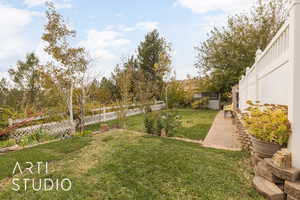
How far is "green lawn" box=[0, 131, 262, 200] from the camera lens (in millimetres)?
2018

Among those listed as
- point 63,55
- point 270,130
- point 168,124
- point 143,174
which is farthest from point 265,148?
point 63,55

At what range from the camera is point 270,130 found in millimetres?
2039

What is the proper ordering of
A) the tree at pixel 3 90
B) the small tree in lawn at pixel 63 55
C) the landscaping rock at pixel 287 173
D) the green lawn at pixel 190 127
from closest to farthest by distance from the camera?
the landscaping rock at pixel 287 173 < the green lawn at pixel 190 127 < the small tree in lawn at pixel 63 55 < the tree at pixel 3 90

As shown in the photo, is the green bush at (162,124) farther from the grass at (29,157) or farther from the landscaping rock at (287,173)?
the landscaping rock at (287,173)

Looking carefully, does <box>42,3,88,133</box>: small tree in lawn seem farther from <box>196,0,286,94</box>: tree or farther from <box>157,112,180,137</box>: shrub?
<box>196,0,286,94</box>: tree

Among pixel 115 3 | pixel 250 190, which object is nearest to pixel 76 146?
pixel 250 190

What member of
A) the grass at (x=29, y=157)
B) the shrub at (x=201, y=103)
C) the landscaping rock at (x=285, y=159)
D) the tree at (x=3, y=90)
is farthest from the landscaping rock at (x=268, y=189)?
the shrub at (x=201, y=103)

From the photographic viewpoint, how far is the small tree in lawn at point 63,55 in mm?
6812

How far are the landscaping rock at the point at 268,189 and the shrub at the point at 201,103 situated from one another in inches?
563

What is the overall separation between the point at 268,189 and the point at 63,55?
7628mm

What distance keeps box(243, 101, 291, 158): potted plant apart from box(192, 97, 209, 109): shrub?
14020 mm

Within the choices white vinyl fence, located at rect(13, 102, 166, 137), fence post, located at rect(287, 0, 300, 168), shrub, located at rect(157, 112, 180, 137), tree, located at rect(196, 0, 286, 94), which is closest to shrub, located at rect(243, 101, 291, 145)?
fence post, located at rect(287, 0, 300, 168)

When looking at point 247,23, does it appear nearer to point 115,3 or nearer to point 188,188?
point 115,3

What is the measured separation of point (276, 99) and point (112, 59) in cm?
1057
